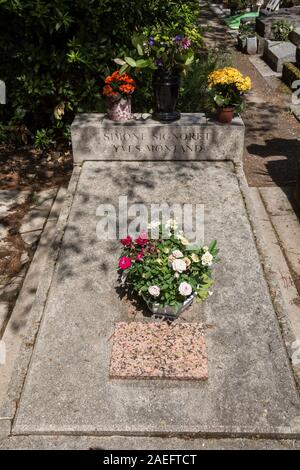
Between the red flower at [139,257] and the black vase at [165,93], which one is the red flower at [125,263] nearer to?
the red flower at [139,257]

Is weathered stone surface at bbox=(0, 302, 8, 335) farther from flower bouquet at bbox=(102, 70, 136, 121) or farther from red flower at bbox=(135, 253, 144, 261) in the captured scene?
flower bouquet at bbox=(102, 70, 136, 121)

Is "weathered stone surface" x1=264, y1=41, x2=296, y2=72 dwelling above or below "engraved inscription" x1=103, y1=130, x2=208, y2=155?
above

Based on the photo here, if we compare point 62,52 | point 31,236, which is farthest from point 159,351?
point 62,52

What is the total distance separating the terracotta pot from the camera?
664 centimetres

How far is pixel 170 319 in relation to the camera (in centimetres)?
416

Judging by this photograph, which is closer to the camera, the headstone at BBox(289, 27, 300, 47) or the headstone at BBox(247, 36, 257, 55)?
the headstone at BBox(289, 27, 300, 47)

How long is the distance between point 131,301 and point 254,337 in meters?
1.21

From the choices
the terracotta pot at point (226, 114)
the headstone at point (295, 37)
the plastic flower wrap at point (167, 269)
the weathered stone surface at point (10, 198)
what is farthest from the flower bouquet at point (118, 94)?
the headstone at point (295, 37)

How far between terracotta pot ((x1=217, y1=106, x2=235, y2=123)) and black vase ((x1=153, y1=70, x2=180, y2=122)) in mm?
639

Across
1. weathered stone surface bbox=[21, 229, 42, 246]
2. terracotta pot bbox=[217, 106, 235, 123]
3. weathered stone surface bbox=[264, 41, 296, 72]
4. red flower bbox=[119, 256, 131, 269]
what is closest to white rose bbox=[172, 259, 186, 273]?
red flower bbox=[119, 256, 131, 269]

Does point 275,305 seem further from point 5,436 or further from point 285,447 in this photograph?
point 5,436

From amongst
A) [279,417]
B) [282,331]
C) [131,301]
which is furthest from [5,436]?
[282,331]

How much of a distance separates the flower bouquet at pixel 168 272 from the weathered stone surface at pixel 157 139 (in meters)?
2.72
